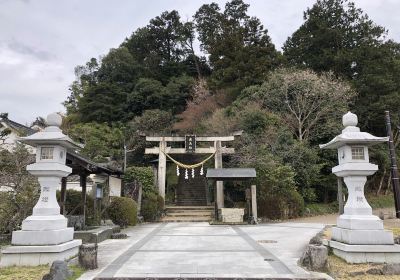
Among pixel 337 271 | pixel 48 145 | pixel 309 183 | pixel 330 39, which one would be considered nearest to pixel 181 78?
pixel 330 39

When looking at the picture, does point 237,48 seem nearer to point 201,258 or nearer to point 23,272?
point 201,258

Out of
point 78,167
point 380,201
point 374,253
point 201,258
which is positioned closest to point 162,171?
point 78,167

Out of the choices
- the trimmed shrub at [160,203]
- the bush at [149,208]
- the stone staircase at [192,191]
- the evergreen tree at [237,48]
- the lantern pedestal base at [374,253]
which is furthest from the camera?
the evergreen tree at [237,48]

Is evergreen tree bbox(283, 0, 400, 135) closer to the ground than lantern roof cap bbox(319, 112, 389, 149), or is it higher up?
higher up

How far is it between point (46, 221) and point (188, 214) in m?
13.6

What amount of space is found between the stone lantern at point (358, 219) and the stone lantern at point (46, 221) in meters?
6.10

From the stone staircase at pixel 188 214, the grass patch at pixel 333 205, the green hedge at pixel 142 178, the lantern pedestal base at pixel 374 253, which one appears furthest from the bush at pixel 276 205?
the lantern pedestal base at pixel 374 253

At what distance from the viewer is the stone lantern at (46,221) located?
6961mm

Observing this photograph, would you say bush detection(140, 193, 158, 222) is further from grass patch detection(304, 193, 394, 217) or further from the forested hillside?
grass patch detection(304, 193, 394, 217)

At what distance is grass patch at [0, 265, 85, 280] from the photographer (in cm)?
602

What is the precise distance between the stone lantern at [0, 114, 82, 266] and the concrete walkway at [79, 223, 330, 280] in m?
0.98

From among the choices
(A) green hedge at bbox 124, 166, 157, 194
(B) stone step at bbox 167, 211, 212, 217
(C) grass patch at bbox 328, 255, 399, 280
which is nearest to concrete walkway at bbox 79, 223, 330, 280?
(C) grass patch at bbox 328, 255, 399, 280

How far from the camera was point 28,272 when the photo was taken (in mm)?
6355

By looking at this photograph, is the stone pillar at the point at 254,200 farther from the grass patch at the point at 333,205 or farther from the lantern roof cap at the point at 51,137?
the lantern roof cap at the point at 51,137
